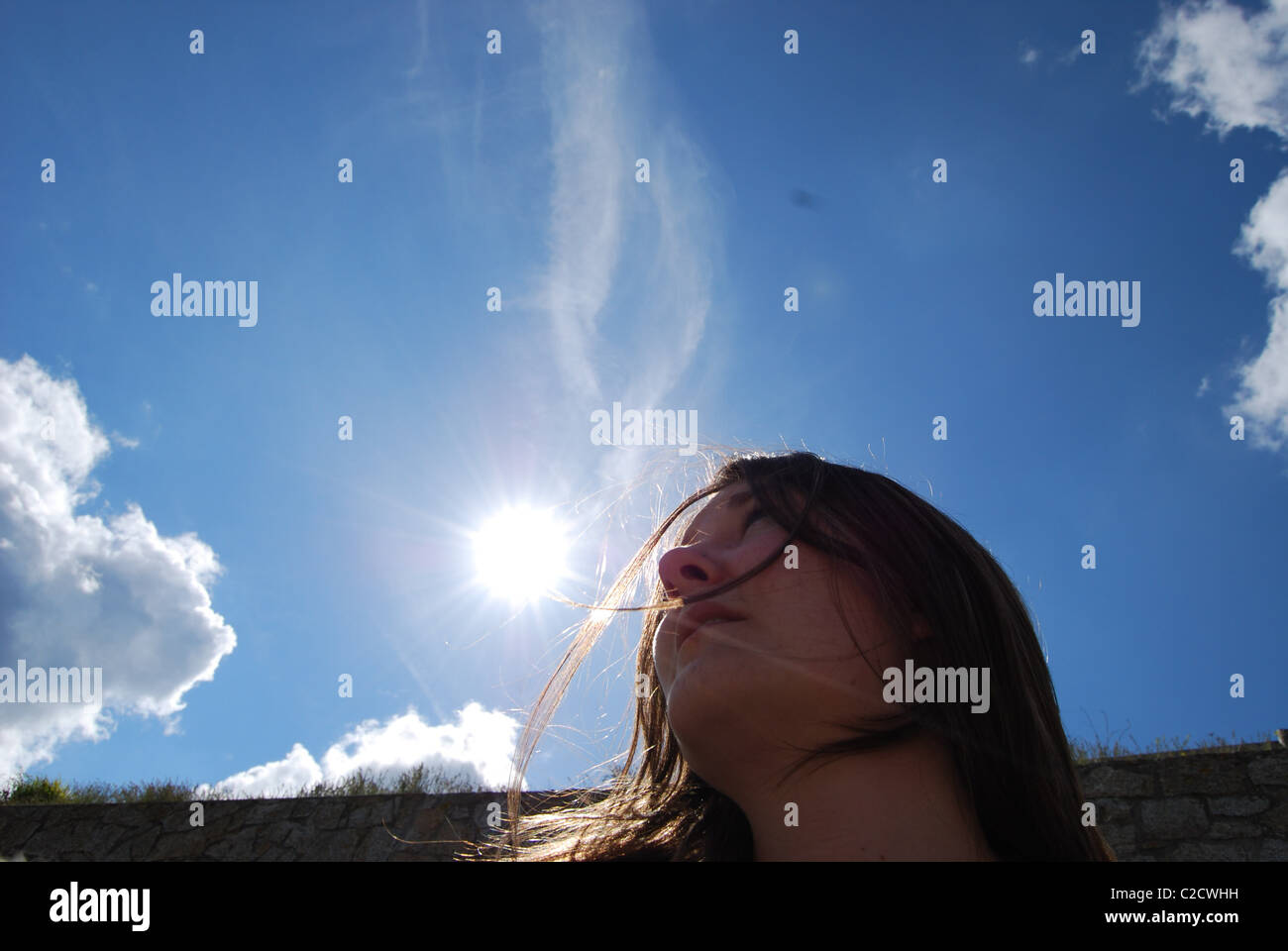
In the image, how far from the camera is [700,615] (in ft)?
5.51

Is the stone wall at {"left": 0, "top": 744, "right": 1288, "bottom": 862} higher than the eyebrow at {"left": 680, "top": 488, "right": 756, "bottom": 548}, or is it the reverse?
the eyebrow at {"left": 680, "top": 488, "right": 756, "bottom": 548}

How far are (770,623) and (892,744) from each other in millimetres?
372

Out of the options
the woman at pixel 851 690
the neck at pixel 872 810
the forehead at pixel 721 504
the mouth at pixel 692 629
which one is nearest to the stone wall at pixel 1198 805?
the woman at pixel 851 690

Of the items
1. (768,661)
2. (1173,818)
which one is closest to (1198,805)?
(1173,818)

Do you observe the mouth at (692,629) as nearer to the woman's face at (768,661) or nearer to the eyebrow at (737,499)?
the woman's face at (768,661)

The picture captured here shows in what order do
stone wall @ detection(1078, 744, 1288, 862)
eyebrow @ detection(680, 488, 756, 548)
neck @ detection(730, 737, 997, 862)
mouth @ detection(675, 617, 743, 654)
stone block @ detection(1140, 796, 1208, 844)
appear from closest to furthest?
neck @ detection(730, 737, 997, 862), mouth @ detection(675, 617, 743, 654), eyebrow @ detection(680, 488, 756, 548), stone wall @ detection(1078, 744, 1288, 862), stone block @ detection(1140, 796, 1208, 844)

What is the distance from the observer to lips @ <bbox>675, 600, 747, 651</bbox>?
5.40 ft

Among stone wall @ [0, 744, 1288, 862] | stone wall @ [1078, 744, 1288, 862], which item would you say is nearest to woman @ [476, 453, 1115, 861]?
stone wall @ [0, 744, 1288, 862]

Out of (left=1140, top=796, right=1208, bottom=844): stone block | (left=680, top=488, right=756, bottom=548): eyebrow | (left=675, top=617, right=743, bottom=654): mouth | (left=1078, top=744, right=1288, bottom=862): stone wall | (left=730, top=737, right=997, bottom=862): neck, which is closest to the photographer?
(left=730, top=737, right=997, bottom=862): neck

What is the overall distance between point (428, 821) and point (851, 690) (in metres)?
4.91

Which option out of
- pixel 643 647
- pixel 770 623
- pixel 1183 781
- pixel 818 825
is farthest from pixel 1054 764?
pixel 1183 781

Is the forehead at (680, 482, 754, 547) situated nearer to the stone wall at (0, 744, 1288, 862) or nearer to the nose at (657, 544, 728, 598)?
the nose at (657, 544, 728, 598)
